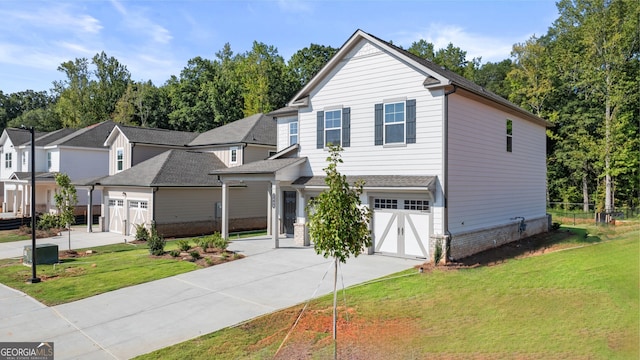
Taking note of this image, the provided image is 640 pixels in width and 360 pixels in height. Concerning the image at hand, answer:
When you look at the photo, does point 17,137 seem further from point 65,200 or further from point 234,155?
point 65,200

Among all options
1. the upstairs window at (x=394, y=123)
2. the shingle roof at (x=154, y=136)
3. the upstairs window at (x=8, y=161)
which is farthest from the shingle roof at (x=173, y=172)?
the upstairs window at (x=8, y=161)

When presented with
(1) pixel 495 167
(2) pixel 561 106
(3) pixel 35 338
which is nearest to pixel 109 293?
(3) pixel 35 338

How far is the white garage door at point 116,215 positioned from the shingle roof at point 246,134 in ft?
23.7

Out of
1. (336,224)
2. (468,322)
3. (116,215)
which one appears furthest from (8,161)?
(468,322)

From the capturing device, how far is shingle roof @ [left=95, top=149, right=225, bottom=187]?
24156 millimetres

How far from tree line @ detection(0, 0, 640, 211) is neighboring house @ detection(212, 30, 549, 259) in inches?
861

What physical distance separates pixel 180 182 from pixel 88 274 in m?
10.2

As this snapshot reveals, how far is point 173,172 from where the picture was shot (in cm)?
2516

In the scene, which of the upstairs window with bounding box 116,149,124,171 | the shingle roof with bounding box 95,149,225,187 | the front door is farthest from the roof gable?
the upstairs window with bounding box 116,149,124,171

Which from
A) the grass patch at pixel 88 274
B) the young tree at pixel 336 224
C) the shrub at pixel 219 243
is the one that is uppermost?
the young tree at pixel 336 224

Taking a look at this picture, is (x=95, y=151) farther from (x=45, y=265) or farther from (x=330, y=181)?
(x=330, y=181)

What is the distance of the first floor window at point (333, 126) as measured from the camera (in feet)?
58.2

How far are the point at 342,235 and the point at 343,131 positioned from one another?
10238 millimetres

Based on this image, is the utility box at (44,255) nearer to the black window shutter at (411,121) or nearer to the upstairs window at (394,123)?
the upstairs window at (394,123)
